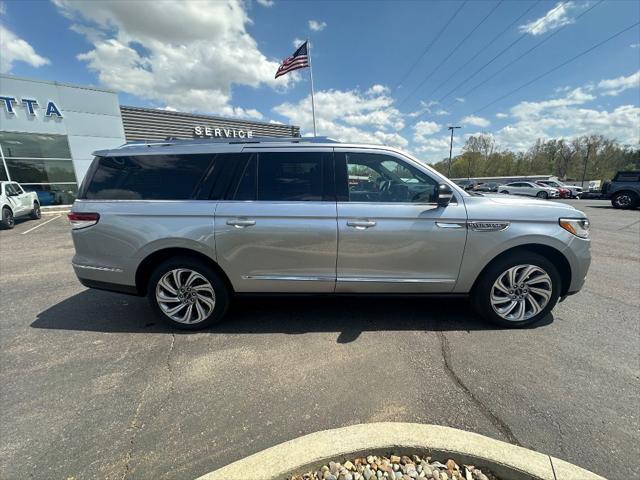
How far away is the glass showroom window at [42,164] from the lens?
14269mm

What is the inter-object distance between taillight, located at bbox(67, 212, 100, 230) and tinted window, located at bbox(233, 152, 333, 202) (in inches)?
59.4

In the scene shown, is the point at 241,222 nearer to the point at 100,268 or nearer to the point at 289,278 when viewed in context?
the point at 289,278

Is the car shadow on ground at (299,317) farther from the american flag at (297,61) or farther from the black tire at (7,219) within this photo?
the american flag at (297,61)

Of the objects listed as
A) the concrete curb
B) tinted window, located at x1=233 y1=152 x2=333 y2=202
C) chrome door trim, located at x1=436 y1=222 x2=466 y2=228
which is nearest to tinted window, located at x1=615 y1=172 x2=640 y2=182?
chrome door trim, located at x1=436 y1=222 x2=466 y2=228

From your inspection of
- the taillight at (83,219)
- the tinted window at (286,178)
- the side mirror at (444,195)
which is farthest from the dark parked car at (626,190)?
the taillight at (83,219)

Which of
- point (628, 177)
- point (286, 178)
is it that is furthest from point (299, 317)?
point (628, 177)

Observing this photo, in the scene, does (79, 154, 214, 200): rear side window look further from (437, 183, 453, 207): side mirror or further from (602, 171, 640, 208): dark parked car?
(602, 171, 640, 208): dark parked car

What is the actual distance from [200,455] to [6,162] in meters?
19.4

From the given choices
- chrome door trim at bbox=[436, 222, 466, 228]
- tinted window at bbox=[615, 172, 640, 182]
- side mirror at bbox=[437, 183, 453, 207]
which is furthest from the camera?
tinted window at bbox=[615, 172, 640, 182]

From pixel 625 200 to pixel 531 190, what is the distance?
1350 centimetres

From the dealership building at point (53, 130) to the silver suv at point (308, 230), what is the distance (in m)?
14.8

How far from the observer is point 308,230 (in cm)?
301

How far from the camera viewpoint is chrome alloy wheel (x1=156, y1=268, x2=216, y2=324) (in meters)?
3.22

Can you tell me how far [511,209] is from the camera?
306 cm
